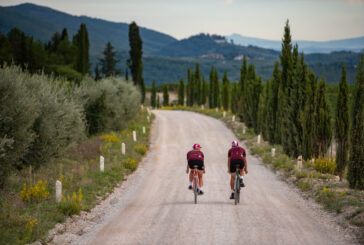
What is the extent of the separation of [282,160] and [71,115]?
35.8 feet

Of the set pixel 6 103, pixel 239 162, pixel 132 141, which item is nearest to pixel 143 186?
pixel 239 162

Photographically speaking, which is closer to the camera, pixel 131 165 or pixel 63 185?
pixel 63 185

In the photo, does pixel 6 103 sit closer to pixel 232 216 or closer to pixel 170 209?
pixel 170 209

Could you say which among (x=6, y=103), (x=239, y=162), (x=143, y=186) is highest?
(x=6, y=103)

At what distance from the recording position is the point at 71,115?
18953 mm

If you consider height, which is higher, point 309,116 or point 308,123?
point 309,116

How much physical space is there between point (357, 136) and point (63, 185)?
36.2ft

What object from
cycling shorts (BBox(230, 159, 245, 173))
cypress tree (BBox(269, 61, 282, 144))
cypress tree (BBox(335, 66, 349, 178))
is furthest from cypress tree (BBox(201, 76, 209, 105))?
cycling shorts (BBox(230, 159, 245, 173))

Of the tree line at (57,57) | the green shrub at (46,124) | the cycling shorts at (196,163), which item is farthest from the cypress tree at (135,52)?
the cycling shorts at (196,163)

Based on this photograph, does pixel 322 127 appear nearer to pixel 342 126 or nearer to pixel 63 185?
pixel 342 126

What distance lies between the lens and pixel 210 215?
A: 35.8ft

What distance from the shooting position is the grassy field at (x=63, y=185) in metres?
9.40

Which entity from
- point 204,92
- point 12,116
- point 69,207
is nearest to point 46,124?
point 12,116

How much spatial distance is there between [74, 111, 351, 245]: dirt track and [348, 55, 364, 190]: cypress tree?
84.9 inches
